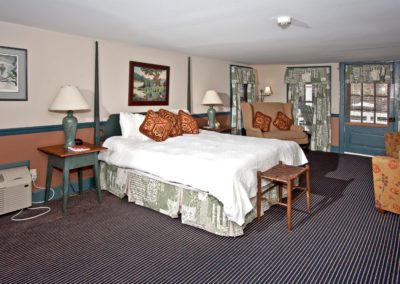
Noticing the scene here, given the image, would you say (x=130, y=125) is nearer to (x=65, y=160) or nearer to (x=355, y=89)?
(x=65, y=160)

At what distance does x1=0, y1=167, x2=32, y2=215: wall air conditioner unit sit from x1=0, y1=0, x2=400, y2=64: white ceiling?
1644 millimetres

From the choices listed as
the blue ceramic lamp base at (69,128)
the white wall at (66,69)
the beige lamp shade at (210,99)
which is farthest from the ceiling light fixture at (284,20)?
the beige lamp shade at (210,99)

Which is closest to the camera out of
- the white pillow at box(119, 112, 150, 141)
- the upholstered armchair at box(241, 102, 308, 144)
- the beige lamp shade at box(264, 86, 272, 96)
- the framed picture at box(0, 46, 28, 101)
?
the framed picture at box(0, 46, 28, 101)

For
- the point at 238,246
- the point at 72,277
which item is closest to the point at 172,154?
the point at 238,246

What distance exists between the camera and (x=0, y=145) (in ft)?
11.0

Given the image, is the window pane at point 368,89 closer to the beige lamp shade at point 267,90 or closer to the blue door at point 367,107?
the blue door at point 367,107

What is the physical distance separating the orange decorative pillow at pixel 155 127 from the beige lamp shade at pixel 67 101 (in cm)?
90

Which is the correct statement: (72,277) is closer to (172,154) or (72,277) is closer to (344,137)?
(172,154)

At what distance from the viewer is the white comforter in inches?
109

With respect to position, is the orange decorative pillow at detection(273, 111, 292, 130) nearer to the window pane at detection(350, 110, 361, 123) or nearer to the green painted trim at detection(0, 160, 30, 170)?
the window pane at detection(350, 110, 361, 123)

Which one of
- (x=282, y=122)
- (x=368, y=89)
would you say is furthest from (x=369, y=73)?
(x=282, y=122)

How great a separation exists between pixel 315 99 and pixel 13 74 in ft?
19.9

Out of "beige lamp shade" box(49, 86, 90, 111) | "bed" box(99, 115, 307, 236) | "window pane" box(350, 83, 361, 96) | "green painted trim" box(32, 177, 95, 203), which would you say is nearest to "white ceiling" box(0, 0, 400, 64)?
"beige lamp shade" box(49, 86, 90, 111)

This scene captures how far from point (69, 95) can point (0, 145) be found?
930mm
